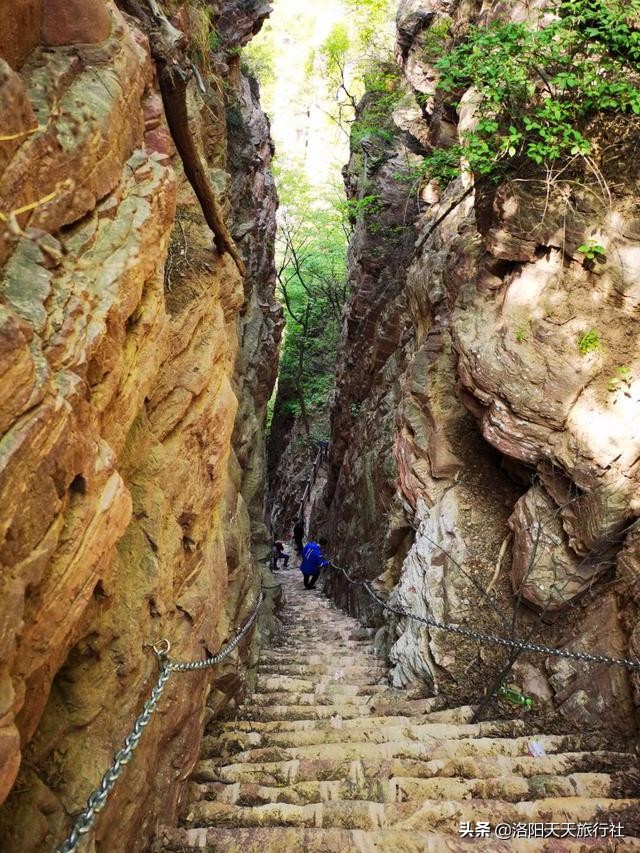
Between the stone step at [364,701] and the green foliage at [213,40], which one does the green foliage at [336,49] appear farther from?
the stone step at [364,701]

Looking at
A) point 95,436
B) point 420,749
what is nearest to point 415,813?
point 420,749

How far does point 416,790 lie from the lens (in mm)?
4402

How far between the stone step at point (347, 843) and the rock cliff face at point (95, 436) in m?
0.33

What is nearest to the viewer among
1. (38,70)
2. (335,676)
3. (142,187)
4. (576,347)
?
(38,70)

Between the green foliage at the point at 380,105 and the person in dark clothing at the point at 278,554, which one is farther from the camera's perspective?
the person in dark clothing at the point at 278,554

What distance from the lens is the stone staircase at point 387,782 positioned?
3852 millimetres

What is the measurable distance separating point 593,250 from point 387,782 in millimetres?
6245

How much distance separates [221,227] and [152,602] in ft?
13.6

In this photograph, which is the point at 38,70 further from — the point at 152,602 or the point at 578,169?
the point at 578,169

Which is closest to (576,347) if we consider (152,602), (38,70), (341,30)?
(152,602)

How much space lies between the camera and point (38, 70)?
298 centimetres

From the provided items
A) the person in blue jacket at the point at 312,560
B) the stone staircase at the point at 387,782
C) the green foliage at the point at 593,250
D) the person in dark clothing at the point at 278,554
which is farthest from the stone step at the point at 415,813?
the person in dark clothing at the point at 278,554

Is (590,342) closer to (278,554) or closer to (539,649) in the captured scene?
(539,649)

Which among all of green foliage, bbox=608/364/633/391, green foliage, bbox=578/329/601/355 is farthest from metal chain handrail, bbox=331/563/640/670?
green foliage, bbox=578/329/601/355
